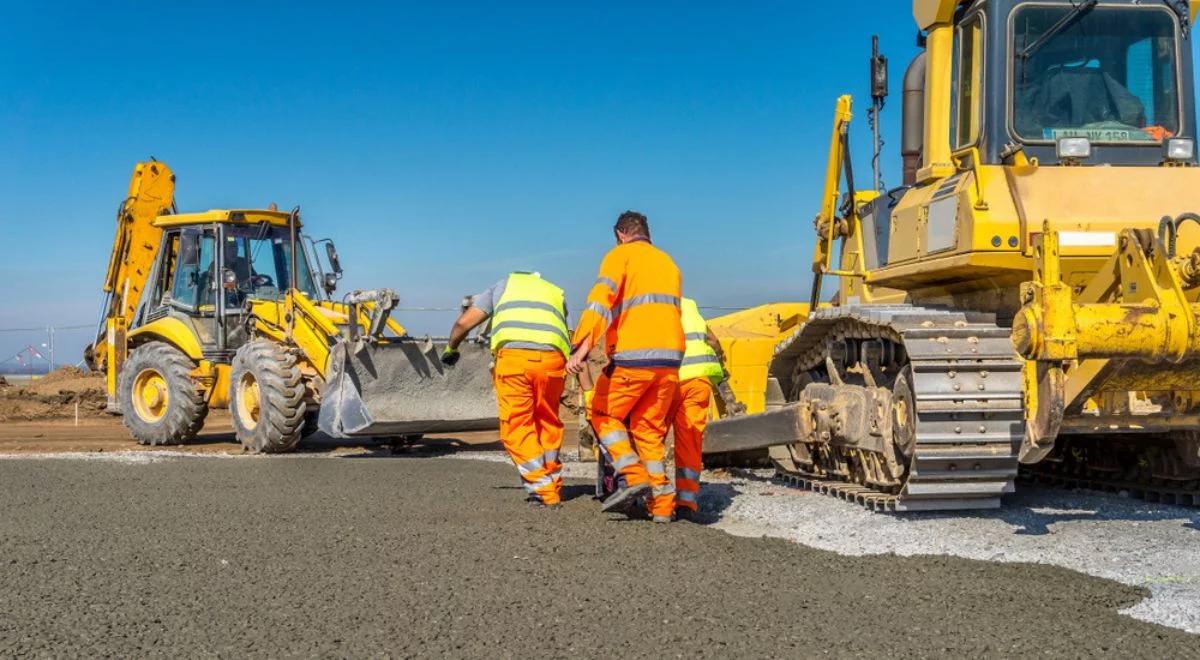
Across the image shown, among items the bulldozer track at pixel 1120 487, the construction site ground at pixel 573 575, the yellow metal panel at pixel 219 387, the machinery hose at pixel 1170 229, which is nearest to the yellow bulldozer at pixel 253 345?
the yellow metal panel at pixel 219 387

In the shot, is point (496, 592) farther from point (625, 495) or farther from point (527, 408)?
point (527, 408)

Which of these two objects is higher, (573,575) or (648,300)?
(648,300)

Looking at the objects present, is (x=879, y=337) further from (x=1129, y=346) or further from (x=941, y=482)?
(x=1129, y=346)

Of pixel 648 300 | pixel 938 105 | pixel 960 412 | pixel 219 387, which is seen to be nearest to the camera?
pixel 960 412

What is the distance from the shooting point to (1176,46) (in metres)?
6.86

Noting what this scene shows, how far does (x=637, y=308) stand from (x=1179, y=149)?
3.01 metres

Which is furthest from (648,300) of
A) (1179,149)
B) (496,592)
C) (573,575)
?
(1179,149)

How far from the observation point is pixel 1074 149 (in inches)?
255

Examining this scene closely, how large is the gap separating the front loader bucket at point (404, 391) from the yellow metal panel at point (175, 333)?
8.88 feet

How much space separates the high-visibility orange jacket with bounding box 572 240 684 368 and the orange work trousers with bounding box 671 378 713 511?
1.65ft

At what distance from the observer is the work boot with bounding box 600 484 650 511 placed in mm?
6543

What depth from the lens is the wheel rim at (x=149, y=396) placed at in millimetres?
12953

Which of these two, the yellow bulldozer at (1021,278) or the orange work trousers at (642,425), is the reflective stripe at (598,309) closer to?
the orange work trousers at (642,425)

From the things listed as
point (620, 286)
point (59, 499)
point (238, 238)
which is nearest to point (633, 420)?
point (620, 286)
